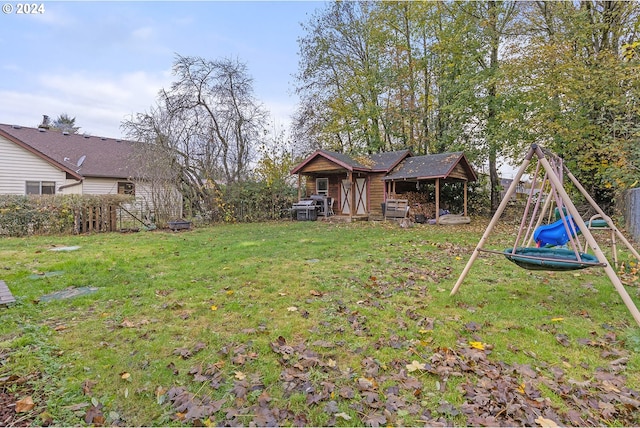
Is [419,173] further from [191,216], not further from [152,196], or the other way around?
[152,196]

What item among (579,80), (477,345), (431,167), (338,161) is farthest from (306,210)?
(477,345)

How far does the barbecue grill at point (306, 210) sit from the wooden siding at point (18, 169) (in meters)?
12.1

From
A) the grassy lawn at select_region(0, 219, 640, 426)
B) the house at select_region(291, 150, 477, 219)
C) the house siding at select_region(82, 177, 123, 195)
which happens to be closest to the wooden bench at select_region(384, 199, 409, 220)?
the house at select_region(291, 150, 477, 219)

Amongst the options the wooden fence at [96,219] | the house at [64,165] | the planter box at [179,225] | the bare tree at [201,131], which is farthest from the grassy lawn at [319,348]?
the house at [64,165]

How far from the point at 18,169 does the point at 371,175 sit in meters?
16.7

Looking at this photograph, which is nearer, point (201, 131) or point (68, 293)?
point (68, 293)

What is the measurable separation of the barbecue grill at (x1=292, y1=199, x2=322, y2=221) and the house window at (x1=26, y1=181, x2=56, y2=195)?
39.0 ft

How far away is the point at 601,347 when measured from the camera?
2.96 m

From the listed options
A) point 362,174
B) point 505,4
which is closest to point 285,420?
point 362,174

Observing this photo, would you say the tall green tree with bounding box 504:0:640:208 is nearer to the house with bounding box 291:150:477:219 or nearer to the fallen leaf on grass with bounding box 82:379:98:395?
the house with bounding box 291:150:477:219

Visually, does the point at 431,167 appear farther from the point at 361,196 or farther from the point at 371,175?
the point at 361,196

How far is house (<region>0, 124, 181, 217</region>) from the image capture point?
14562mm

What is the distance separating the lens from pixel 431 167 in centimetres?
1508

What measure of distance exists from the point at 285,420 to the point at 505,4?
21.5 metres
